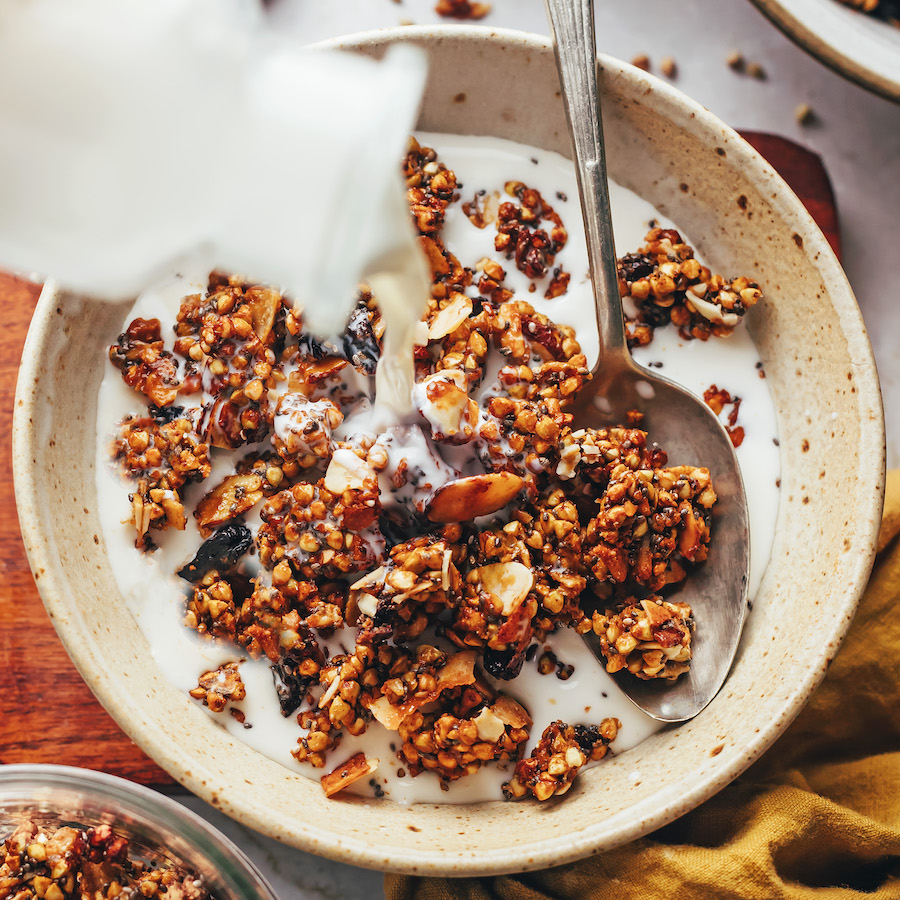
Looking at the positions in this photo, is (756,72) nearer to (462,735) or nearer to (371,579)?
(371,579)

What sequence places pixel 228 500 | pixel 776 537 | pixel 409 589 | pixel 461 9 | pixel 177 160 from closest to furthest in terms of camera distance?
1. pixel 177 160
2. pixel 409 589
3. pixel 228 500
4. pixel 776 537
5. pixel 461 9

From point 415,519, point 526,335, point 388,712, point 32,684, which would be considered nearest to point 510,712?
point 388,712

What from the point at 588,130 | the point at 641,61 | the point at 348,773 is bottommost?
the point at 348,773

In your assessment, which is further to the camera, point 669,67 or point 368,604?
point 669,67

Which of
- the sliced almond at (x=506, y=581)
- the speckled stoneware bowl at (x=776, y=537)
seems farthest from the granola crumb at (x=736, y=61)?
the sliced almond at (x=506, y=581)

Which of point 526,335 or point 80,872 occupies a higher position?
point 526,335

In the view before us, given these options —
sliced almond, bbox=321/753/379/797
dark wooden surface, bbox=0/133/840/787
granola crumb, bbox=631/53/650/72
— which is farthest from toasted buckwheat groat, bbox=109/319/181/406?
granola crumb, bbox=631/53/650/72

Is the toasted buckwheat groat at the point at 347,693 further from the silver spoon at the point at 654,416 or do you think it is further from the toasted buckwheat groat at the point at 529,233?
the toasted buckwheat groat at the point at 529,233
